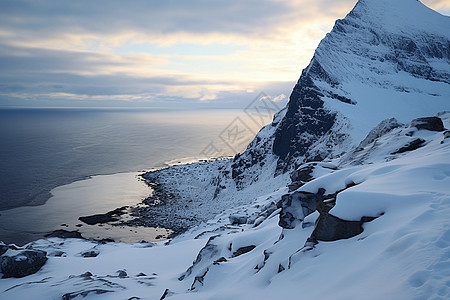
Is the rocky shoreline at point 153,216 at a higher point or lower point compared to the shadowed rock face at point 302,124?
lower

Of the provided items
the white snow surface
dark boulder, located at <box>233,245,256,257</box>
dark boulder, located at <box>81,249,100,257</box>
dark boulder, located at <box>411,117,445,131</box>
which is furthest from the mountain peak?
dark boulder, located at <box>81,249,100,257</box>

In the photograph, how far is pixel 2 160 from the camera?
95.5 meters

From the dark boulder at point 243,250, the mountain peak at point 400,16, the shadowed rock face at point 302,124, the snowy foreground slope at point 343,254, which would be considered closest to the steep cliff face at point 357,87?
the shadowed rock face at point 302,124

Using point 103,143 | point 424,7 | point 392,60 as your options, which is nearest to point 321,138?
point 392,60

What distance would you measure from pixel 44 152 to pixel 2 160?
54.6ft

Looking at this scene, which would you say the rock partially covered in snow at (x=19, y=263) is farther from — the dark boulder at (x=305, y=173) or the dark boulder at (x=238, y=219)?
the dark boulder at (x=305, y=173)

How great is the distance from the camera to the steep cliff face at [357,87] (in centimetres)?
5794

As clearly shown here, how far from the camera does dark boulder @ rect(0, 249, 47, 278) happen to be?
17.6m

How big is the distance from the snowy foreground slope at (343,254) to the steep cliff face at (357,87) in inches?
1514

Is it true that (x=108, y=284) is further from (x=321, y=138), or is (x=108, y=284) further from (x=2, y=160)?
(x=2, y=160)

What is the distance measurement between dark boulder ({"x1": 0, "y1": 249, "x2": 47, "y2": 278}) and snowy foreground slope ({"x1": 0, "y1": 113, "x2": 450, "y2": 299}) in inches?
26.1

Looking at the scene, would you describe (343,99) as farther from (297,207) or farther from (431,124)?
(297,207)

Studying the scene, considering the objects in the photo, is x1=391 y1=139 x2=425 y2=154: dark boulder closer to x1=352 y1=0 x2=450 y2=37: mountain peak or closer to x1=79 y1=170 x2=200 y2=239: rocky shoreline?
x1=79 y1=170 x2=200 y2=239: rocky shoreline

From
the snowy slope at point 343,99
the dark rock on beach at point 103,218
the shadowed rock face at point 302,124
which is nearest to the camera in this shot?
the dark rock on beach at point 103,218
